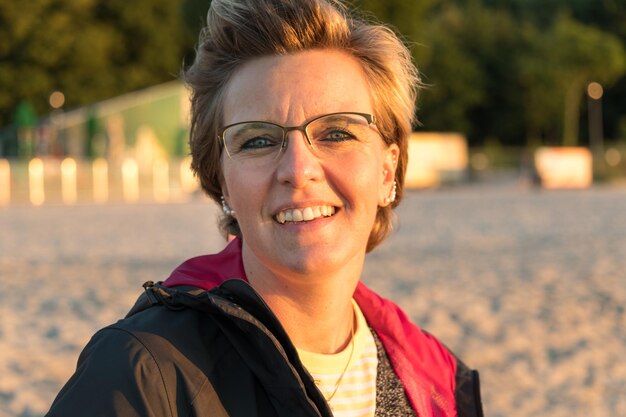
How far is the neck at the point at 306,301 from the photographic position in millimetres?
2090

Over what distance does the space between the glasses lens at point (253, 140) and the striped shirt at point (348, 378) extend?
1.35ft

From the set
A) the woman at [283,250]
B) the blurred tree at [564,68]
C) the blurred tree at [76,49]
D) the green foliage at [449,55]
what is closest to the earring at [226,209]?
the woman at [283,250]

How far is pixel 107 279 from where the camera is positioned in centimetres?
1209

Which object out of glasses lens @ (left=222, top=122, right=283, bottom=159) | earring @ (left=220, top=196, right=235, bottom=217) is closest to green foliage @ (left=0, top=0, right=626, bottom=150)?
earring @ (left=220, top=196, right=235, bottom=217)

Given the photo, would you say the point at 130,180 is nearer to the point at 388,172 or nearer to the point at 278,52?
the point at 388,172

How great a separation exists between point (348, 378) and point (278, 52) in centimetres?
68

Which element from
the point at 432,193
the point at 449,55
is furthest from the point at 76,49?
the point at 449,55

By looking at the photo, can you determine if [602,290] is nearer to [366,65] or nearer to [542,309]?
[542,309]

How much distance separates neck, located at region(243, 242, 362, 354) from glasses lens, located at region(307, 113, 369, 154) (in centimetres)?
26

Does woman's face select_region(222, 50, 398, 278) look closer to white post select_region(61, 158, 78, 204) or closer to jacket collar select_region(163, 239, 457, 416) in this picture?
jacket collar select_region(163, 239, 457, 416)

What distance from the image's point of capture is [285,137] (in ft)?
6.60

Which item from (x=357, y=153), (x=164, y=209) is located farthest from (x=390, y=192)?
(x=164, y=209)

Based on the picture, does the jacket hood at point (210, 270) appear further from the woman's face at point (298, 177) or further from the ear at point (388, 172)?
the ear at point (388, 172)

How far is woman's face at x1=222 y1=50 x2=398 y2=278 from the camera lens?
200cm
